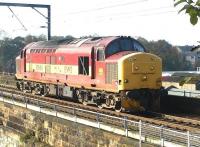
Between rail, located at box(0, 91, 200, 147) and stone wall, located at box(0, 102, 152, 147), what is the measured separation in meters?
0.27

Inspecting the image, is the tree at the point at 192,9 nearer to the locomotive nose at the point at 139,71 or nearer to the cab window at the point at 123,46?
the locomotive nose at the point at 139,71

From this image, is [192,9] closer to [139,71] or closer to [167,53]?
[139,71]

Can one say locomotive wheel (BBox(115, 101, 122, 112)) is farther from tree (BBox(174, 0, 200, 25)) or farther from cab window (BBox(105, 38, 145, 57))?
tree (BBox(174, 0, 200, 25))

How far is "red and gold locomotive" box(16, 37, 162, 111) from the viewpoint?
18.8 metres

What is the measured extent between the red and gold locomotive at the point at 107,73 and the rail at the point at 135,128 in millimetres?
2134

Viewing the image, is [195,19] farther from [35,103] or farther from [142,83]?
[35,103]

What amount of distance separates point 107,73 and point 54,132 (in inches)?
149

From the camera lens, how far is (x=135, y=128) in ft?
46.1

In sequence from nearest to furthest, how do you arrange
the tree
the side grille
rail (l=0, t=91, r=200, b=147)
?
the tree, rail (l=0, t=91, r=200, b=147), the side grille

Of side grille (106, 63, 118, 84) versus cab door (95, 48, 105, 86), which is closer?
side grille (106, 63, 118, 84)

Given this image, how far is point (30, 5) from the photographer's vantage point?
3678cm

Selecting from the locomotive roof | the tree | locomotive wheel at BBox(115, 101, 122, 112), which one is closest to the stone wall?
locomotive wheel at BBox(115, 101, 122, 112)

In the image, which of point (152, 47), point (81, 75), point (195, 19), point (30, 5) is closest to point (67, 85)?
point (81, 75)

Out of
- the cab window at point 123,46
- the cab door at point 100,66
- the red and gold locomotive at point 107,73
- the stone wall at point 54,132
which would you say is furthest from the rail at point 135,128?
the cab window at point 123,46
